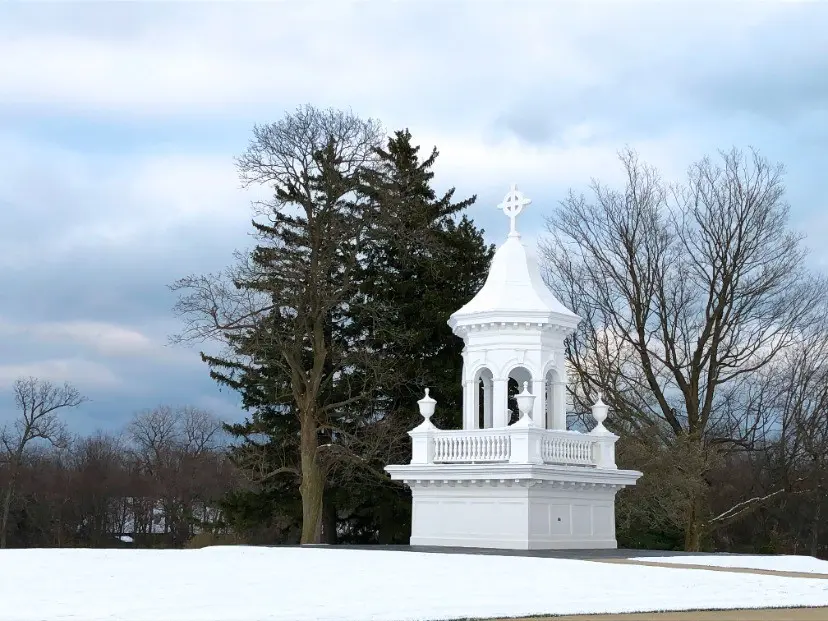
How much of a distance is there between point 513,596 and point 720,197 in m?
34.0

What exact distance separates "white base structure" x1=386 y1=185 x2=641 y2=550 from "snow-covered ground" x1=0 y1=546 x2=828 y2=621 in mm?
3980

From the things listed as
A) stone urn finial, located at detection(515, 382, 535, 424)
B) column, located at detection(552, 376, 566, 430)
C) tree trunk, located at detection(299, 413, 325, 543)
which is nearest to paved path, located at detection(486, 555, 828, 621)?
stone urn finial, located at detection(515, 382, 535, 424)

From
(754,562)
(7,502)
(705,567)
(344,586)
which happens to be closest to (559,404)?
(754,562)

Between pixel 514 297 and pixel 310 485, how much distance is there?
44.6ft

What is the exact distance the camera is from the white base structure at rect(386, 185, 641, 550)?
85.9ft

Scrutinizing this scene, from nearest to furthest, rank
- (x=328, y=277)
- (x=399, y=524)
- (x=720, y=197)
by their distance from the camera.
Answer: (x=328, y=277) < (x=399, y=524) < (x=720, y=197)

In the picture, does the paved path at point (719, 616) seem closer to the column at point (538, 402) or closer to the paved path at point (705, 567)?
the paved path at point (705, 567)

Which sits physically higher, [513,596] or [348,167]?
[348,167]

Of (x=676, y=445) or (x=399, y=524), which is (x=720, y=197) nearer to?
(x=676, y=445)

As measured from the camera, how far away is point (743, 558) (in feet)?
85.3

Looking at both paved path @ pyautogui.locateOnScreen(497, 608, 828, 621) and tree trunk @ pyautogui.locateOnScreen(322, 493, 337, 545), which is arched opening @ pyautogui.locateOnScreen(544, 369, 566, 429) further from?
tree trunk @ pyautogui.locateOnScreen(322, 493, 337, 545)

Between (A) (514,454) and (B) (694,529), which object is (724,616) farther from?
(B) (694,529)

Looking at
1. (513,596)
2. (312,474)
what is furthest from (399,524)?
(513,596)

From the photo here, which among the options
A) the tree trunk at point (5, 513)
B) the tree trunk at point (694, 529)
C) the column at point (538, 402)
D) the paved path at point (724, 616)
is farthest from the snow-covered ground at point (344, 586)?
the tree trunk at point (5, 513)
